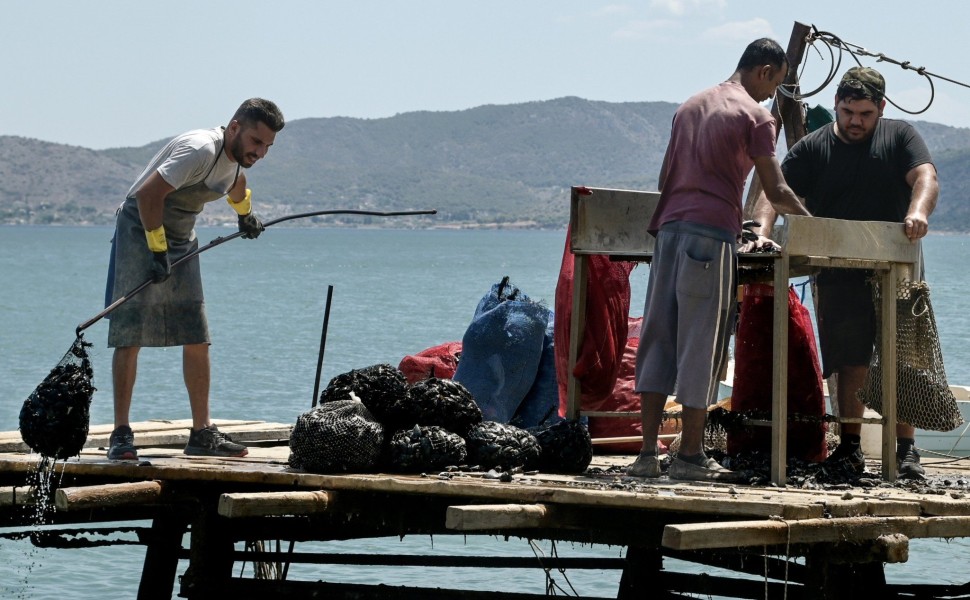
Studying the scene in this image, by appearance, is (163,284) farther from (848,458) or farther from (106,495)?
(848,458)

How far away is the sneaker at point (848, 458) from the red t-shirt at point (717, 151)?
1168 mm

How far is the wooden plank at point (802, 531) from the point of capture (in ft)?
18.2

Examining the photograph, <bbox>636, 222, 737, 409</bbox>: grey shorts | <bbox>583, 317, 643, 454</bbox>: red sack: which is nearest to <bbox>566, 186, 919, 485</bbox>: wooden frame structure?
<bbox>636, 222, 737, 409</bbox>: grey shorts

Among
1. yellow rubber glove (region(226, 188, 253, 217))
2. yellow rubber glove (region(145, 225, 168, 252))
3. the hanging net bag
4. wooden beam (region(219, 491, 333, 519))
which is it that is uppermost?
yellow rubber glove (region(226, 188, 253, 217))

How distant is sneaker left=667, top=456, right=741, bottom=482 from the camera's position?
6738 mm

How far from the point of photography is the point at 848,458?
732 centimetres

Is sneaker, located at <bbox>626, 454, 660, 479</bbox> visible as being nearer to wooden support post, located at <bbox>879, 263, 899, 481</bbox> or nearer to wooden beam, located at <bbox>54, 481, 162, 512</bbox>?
wooden support post, located at <bbox>879, 263, 899, 481</bbox>

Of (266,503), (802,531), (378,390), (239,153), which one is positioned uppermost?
(239,153)

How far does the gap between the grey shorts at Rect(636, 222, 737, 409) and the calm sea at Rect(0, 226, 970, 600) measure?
1972 mm

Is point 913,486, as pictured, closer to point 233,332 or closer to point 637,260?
point 637,260

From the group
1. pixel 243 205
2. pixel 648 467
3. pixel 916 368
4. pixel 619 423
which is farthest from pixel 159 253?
pixel 916 368

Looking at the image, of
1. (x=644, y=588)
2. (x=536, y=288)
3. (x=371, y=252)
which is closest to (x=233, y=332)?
(x=536, y=288)

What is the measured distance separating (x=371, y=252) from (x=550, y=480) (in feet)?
424

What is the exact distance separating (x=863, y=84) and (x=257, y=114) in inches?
108
